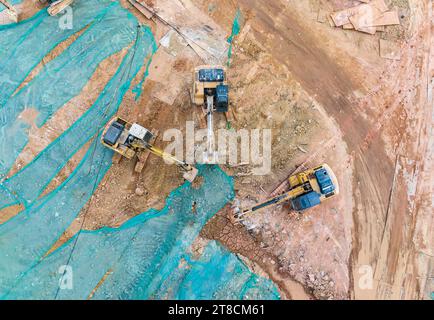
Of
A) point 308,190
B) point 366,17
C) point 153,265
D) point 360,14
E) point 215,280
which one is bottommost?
point 215,280

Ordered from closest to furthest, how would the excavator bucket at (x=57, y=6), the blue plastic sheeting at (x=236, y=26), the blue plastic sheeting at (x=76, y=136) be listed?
1. the blue plastic sheeting at (x=76, y=136)
2. the excavator bucket at (x=57, y=6)
3. the blue plastic sheeting at (x=236, y=26)

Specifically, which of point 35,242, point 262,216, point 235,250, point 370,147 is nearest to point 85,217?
point 35,242

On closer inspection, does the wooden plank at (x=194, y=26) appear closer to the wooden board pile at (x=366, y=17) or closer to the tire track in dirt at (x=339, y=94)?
the tire track in dirt at (x=339, y=94)

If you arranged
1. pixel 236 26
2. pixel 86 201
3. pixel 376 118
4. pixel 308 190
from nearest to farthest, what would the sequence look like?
pixel 308 190
pixel 86 201
pixel 376 118
pixel 236 26

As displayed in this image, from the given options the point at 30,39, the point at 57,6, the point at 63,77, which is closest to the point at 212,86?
the point at 63,77

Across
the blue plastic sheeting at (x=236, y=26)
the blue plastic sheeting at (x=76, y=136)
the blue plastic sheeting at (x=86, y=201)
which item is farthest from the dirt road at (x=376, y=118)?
the blue plastic sheeting at (x=76, y=136)

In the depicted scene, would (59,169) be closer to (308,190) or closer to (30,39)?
(30,39)
